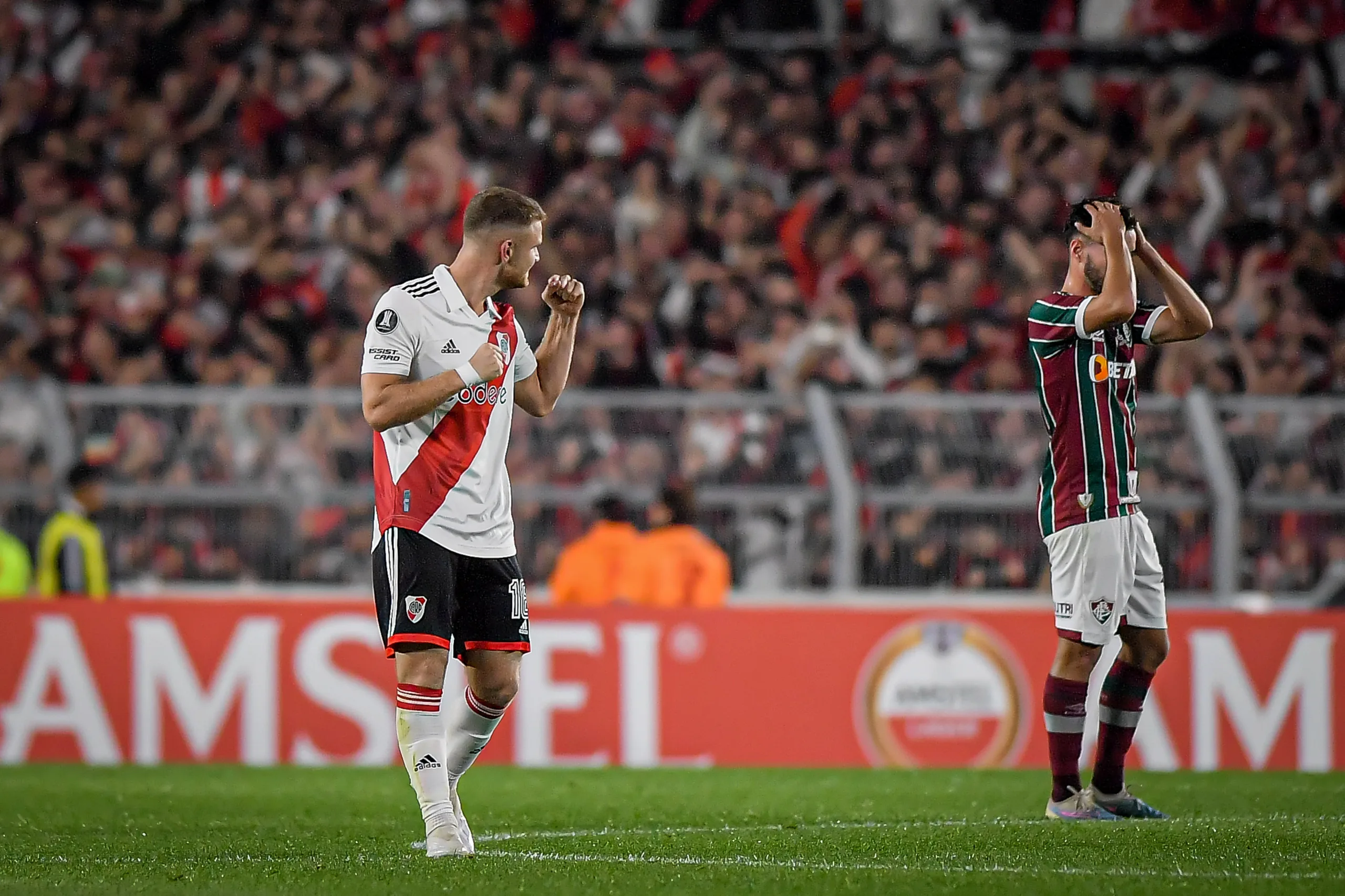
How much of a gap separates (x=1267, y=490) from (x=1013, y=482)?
63.5 inches

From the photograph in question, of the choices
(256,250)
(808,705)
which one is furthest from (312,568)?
(256,250)

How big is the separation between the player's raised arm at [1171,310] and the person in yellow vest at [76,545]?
710 centimetres

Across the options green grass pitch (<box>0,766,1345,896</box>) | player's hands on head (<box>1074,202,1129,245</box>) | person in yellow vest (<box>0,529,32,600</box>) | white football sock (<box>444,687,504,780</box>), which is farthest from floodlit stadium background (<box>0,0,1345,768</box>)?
white football sock (<box>444,687,504,780</box>)

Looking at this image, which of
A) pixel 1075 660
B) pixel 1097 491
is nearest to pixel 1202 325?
pixel 1097 491

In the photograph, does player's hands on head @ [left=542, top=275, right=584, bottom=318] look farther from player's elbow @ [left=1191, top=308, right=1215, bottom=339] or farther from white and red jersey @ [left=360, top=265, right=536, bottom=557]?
player's elbow @ [left=1191, top=308, right=1215, bottom=339]

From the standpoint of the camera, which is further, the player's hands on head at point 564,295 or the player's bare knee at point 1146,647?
the player's bare knee at point 1146,647

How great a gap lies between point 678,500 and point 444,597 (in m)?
5.81

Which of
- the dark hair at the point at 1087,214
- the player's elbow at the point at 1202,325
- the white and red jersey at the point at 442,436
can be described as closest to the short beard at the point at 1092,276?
the dark hair at the point at 1087,214

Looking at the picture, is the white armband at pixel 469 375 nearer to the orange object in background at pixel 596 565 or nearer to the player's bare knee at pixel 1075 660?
the player's bare knee at pixel 1075 660

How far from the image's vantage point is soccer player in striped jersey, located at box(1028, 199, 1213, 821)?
7.52 m

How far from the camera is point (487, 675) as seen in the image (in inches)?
261

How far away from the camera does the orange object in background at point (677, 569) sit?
12141 millimetres

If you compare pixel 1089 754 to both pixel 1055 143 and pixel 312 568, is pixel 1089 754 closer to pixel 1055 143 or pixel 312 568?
pixel 312 568

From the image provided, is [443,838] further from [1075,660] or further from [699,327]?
[699,327]
